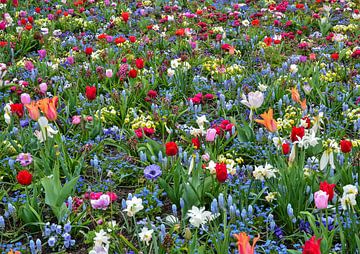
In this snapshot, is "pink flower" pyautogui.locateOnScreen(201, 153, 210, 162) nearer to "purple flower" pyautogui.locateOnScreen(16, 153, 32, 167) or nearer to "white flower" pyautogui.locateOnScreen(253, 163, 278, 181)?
"white flower" pyautogui.locateOnScreen(253, 163, 278, 181)

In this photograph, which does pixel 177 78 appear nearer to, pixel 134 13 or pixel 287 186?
pixel 287 186

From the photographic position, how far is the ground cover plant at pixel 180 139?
2.97m

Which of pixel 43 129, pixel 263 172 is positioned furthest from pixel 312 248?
pixel 43 129

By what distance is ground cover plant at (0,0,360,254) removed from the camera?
297cm

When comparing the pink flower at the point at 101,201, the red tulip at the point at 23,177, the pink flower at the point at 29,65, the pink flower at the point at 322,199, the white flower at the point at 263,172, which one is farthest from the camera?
the pink flower at the point at 29,65

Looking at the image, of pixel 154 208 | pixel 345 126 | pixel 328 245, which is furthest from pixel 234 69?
pixel 328 245

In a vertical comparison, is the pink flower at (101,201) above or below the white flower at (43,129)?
below

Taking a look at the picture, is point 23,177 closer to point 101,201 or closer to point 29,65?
point 101,201

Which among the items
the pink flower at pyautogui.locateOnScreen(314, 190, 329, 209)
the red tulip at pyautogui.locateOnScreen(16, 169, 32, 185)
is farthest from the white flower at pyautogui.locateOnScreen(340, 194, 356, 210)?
the red tulip at pyautogui.locateOnScreen(16, 169, 32, 185)

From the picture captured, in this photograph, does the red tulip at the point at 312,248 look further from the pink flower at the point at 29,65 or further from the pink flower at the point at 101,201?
the pink flower at the point at 29,65

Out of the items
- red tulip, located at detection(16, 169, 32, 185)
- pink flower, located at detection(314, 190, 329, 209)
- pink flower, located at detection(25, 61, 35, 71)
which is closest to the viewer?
pink flower, located at detection(314, 190, 329, 209)

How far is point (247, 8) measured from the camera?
8664 millimetres

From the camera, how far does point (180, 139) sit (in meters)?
4.32

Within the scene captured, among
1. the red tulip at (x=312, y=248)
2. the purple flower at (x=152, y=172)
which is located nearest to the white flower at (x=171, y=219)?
the purple flower at (x=152, y=172)
